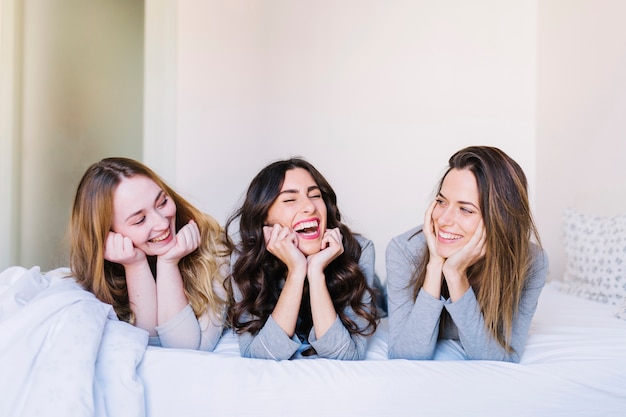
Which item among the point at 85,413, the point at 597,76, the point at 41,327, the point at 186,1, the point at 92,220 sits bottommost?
the point at 85,413

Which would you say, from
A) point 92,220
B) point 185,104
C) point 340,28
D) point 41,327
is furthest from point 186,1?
point 41,327

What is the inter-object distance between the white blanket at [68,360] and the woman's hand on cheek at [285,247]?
1.36 ft

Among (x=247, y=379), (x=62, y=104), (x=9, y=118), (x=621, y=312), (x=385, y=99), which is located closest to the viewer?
(x=247, y=379)

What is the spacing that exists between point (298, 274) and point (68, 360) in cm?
59

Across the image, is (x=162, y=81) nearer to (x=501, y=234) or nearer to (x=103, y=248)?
(x=103, y=248)

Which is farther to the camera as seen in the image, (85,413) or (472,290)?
(472,290)

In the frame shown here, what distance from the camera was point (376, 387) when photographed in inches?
51.6

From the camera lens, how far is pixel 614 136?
2490mm

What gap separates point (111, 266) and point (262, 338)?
1.90ft

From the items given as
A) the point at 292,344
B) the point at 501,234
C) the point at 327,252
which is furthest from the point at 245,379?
the point at 501,234

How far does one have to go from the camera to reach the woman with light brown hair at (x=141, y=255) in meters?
1.57

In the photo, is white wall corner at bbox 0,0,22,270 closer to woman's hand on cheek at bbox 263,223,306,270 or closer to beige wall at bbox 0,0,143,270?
beige wall at bbox 0,0,143,270

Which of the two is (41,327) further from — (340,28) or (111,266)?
(340,28)

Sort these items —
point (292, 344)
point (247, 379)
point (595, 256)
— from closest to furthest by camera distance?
point (247, 379), point (292, 344), point (595, 256)
